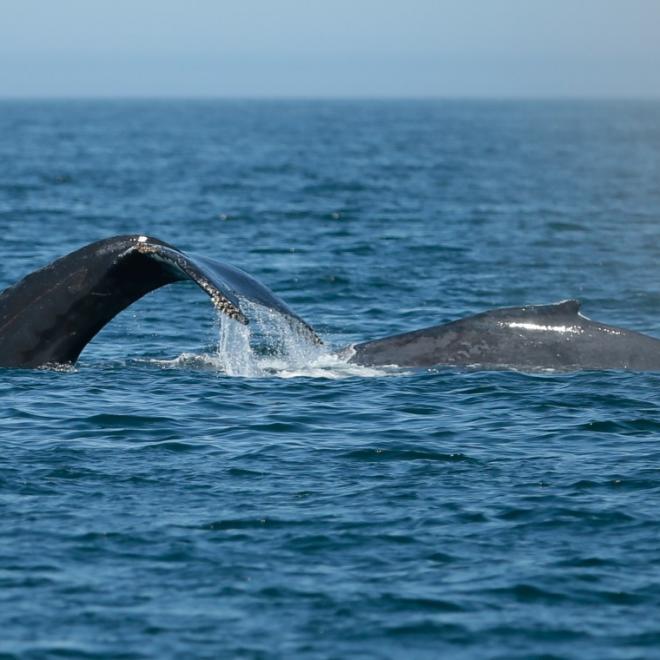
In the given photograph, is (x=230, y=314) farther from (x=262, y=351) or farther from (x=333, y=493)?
(x=262, y=351)

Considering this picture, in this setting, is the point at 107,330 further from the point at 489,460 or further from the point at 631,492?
the point at 631,492

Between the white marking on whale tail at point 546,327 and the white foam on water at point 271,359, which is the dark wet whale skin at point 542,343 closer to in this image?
the white marking on whale tail at point 546,327

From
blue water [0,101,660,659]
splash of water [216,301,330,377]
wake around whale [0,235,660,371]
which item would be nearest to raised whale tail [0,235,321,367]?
wake around whale [0,235,660,371]

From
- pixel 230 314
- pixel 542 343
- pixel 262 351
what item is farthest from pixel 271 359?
pixel 230 314

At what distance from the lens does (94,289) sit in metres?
14.4

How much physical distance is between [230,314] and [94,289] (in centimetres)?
217

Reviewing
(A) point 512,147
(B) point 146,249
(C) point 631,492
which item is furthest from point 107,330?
(A) point 512,147

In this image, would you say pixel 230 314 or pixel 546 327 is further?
pixel 546 327

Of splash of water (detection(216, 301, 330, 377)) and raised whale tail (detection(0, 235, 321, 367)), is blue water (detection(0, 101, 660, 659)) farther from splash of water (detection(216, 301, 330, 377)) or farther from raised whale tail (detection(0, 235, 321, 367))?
raised whale tail (detection(0, 235, 321, 367))

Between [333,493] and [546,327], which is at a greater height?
[546,327]

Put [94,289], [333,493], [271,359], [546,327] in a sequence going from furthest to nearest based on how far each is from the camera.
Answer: [271,359] < [546,327] < [94,289] < [333,493]

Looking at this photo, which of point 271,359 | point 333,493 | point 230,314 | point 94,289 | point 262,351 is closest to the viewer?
point 333,493

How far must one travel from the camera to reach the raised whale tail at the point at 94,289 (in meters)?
13.9

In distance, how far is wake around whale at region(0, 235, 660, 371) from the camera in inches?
552
